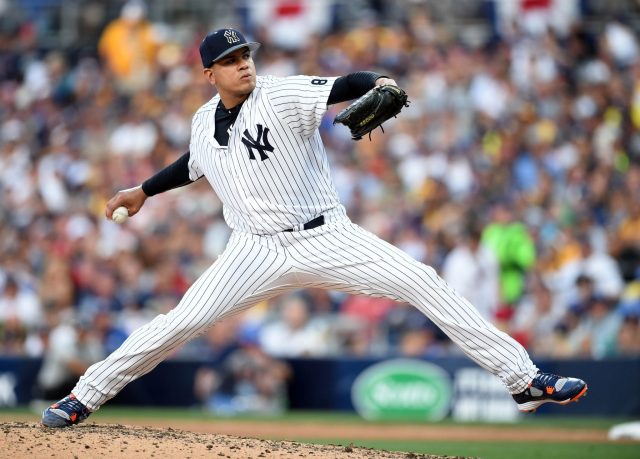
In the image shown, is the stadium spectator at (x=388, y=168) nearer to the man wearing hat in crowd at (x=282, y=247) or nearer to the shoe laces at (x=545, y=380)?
the shoe laces at (x=545, y=380)

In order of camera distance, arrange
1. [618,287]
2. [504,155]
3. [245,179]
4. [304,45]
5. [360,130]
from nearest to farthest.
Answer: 1. [360,130]
2. [245,179]
3. [618,287]
4. [504,155]
5. [304,45]

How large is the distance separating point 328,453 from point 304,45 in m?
9.91

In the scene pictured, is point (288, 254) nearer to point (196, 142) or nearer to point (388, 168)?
point (196, 142)

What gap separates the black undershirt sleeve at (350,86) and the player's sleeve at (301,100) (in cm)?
3

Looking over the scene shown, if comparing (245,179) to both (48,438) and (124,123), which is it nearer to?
(48,438)

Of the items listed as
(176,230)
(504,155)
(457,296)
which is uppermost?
(504,155)

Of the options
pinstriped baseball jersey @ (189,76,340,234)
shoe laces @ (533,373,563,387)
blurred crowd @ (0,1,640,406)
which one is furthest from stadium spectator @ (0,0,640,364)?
pinstriped baseball jersey @ (189,76,340,234)

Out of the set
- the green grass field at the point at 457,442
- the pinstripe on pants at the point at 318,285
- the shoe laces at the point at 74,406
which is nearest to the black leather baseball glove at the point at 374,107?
the pinstripe on pants at the point at 318,285

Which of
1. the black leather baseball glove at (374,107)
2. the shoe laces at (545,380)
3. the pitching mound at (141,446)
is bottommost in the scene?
the pitching mound at (141,446)

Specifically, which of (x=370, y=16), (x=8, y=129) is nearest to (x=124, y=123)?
(x=8, y=129)

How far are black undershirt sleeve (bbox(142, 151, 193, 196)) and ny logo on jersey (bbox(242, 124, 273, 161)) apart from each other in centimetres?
59

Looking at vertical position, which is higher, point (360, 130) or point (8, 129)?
point (8, 129)

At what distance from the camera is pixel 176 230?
13242mm

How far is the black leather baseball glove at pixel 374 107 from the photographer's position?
211 inches
